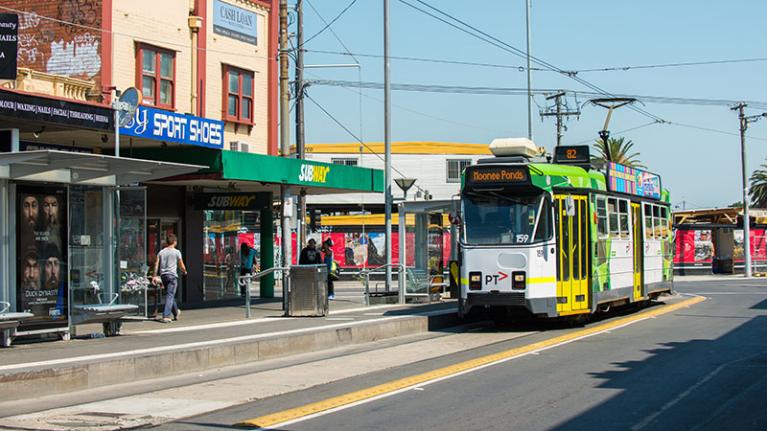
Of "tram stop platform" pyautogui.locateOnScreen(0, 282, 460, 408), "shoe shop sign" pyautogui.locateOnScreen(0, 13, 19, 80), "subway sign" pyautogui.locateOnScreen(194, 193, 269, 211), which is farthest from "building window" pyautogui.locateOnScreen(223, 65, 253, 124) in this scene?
"shoe shop sign" pyautogui.locateOnScreen(0, 13, 19, 80)

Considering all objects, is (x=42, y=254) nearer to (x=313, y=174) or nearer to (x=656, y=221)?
(x=313, y=174)

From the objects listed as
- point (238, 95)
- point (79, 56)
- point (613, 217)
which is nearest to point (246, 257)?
point (238, 95)

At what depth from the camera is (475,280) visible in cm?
1967

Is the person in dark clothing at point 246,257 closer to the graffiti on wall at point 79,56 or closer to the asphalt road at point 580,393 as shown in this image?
the graffiti on wall at point 79,56

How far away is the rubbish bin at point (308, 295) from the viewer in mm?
21531

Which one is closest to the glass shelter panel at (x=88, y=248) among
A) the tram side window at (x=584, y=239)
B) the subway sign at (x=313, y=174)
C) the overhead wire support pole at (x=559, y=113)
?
the subway sign at (x=313, y=174)

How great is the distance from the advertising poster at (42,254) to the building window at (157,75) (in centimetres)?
903

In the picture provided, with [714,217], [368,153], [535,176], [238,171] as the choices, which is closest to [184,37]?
[238,171]

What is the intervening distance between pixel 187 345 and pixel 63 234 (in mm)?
2816

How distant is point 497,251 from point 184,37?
11663 mm

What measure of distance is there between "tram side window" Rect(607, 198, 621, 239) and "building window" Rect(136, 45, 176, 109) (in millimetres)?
11704

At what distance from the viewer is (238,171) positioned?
22.0m

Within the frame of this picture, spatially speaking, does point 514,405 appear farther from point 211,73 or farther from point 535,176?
point 211,73

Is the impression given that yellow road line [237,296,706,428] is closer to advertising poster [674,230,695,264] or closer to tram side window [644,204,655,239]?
tram side window [644,204,655,239]
